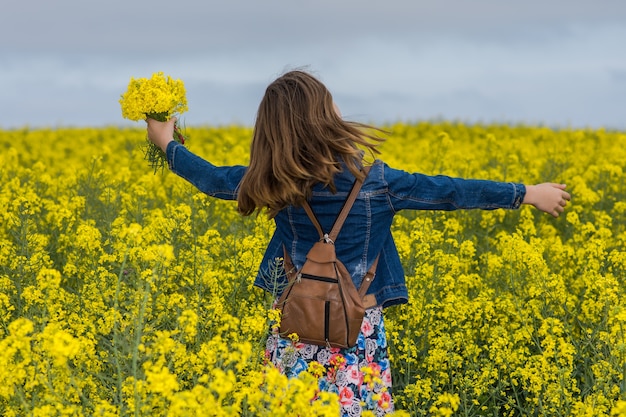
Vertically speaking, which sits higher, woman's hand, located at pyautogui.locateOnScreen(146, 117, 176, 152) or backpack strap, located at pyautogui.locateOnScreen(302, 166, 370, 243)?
woman's hand, located at pyautogui.locateOnScreen(146, 117, 176, 152)

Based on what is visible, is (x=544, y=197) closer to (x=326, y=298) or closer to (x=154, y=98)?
(x=326, y=298)

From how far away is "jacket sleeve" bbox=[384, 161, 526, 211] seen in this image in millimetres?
3734

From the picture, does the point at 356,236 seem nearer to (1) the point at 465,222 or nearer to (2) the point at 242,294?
(2) the point at 242,294

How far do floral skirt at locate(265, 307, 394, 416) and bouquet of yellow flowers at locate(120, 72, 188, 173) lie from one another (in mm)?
1232

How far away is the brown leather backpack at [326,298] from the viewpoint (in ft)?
12.0

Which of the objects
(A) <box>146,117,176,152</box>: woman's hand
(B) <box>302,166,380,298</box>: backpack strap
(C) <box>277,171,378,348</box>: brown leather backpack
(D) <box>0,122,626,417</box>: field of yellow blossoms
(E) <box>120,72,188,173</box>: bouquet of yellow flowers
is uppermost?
(E) <box>120,72,188,173</box>: bouquet of yellow flowers

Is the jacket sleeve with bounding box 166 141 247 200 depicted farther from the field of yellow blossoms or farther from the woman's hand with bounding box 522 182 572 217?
the woman's hand with bounding box 522 182 572 217

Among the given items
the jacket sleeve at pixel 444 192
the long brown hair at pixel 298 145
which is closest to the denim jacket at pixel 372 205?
the jacket sleeve at pixel 444 192

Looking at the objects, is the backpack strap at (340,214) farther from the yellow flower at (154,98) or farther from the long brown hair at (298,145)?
the yellow flower at (154,98)

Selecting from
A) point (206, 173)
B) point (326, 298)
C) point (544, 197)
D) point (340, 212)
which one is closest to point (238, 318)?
point (206, 173)

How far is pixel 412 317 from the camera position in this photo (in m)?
5.16

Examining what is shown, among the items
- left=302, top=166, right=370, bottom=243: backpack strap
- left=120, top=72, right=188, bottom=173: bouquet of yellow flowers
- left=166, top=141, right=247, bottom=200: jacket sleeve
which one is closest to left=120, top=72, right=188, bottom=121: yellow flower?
left=120, top=72, right=188, bottom=173: bouquet of yellow flowers

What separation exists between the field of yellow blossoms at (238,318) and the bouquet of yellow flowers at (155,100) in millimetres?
696

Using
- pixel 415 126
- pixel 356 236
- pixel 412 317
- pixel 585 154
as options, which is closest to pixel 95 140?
pixel 415 126
